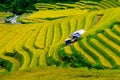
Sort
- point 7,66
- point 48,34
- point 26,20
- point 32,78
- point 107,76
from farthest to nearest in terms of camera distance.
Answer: point 26,20
point 48,34
point 7,66
point 32,78
point 107,76

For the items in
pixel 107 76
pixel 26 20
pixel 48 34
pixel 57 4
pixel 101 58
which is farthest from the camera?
pixel 57 4

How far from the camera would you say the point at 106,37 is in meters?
22.9

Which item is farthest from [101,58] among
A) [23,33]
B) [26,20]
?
[26,20]

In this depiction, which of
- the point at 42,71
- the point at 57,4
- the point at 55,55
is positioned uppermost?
the point at 42,71

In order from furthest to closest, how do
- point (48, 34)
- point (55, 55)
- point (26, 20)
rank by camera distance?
1. point (26, 20)
2. point (48, 34)
3. point (55, 55)

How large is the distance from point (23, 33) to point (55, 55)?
1152 centimetres

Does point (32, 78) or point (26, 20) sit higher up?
point (32, 78)

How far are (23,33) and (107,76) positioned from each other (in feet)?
69.3

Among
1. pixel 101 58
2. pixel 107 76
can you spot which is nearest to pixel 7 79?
pixel 107 76

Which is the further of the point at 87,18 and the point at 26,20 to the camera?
the point at 26,20

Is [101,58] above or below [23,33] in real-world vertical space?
above

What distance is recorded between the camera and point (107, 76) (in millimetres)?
13148

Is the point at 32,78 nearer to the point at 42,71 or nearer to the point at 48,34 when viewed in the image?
the point at 42,71

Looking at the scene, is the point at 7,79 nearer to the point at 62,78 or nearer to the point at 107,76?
the point at 62,78
